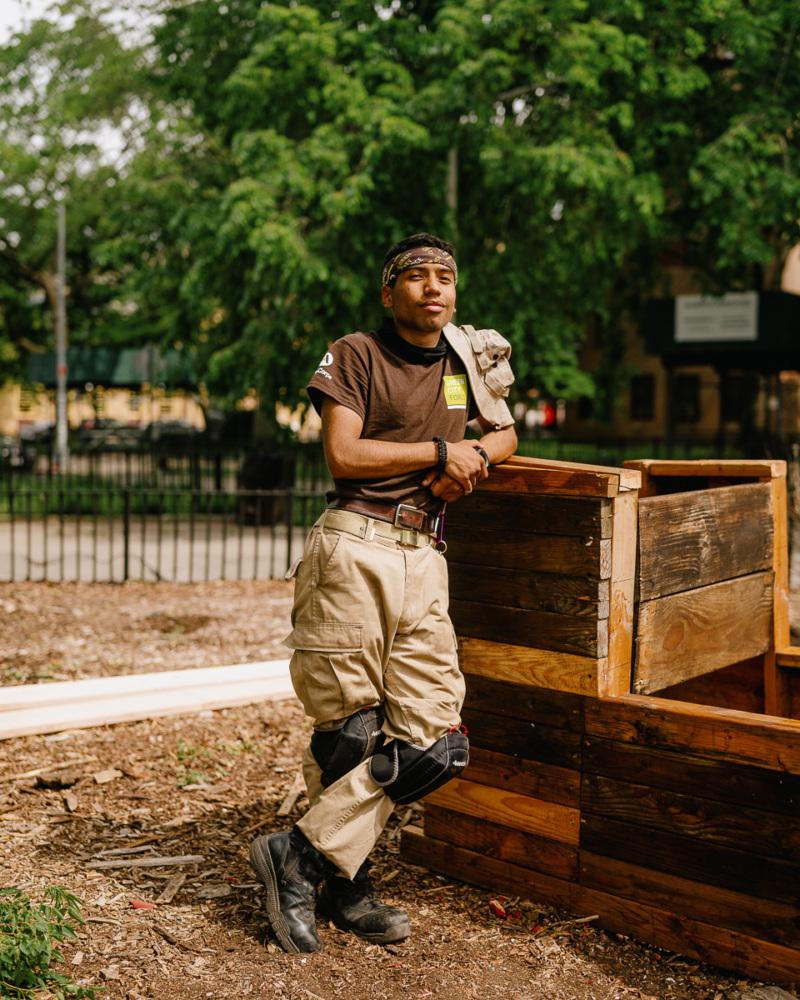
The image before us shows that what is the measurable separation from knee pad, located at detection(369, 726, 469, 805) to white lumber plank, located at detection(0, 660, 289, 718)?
265cm

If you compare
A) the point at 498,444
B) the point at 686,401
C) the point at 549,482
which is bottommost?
the point at 549,482

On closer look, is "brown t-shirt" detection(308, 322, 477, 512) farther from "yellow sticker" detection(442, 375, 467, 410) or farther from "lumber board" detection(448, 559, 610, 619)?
"lumber board" detection(448, 559, 610, 619)

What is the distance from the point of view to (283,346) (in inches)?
537

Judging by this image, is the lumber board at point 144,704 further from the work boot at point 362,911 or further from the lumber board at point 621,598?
the lumber board at point 621,598

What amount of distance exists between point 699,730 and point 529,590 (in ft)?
2.21

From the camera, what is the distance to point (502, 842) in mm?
3275

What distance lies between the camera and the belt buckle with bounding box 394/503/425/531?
112 inches

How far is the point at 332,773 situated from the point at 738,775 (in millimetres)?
1177

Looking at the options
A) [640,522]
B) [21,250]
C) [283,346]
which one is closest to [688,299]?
[283,346]

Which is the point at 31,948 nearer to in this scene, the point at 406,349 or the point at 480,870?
the point at 480,870

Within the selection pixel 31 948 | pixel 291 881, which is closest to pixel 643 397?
pixel 291 881

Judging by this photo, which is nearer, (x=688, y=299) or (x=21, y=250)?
(x=688, y=299)

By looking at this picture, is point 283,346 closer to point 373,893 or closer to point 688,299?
point 688,299

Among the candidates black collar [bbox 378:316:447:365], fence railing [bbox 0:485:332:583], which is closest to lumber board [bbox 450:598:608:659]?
black collar [bbox 378:316:447:365]
